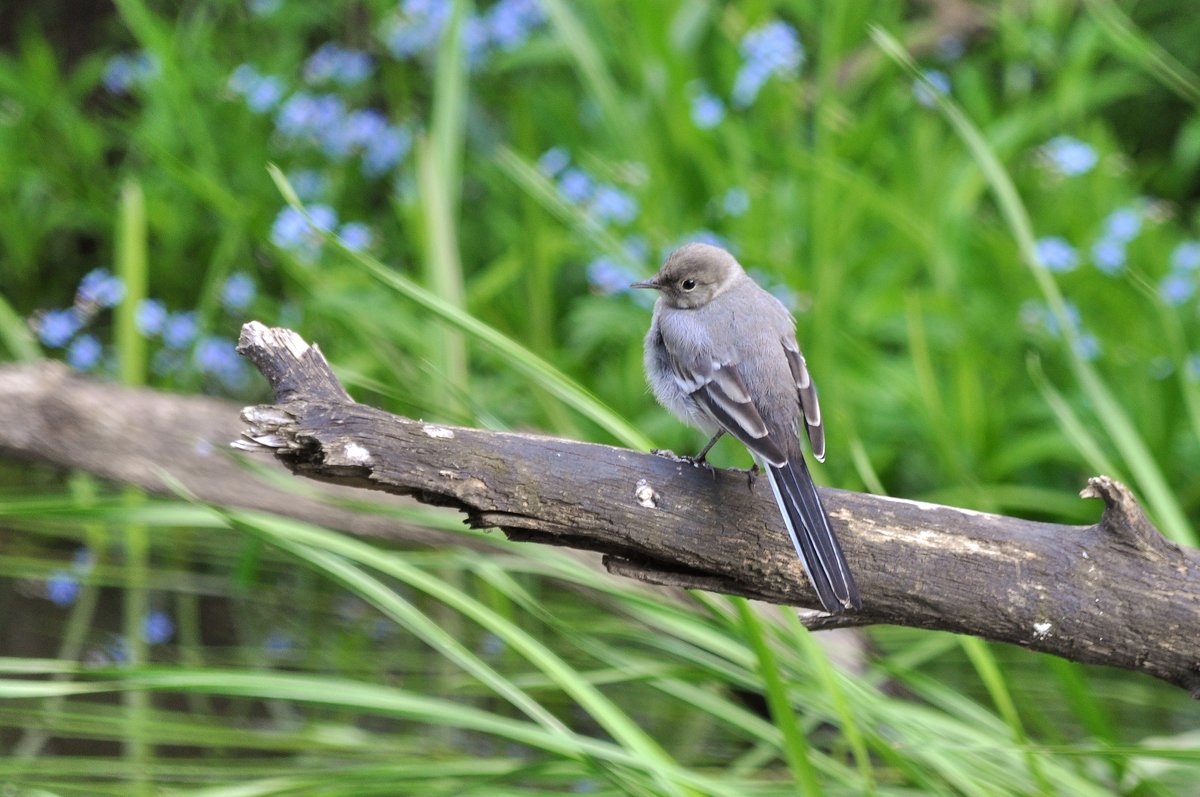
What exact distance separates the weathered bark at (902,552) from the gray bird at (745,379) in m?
0.10

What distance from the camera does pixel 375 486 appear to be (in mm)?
2004

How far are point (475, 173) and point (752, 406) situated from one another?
346cm

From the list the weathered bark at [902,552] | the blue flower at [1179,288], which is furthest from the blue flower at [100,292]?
the blue flower at [1179,288]

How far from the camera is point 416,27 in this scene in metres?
5.47

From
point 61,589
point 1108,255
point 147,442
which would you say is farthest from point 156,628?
point 1108,255

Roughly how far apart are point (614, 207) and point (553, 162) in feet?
2.31

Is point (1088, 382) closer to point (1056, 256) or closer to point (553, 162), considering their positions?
point (1056, 256)

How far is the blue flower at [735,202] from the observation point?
484 cm

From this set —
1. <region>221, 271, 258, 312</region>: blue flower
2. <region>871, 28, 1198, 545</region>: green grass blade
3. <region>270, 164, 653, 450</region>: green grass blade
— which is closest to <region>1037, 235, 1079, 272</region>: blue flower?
<region>871, 28, 1198, 545</region>: green grass blade

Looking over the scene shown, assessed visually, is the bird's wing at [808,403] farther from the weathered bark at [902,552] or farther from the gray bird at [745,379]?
the weathered bark at [902,552]

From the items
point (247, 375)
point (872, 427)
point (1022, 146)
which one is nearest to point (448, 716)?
point (872, 427)

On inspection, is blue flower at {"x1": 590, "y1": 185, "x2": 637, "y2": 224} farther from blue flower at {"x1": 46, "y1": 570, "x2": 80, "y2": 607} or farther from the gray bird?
blue flower at {"x1": 46, "y1": 570, "x2": 80, "y2": 607}

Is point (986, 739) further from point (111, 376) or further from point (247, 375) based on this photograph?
point (111, 376)

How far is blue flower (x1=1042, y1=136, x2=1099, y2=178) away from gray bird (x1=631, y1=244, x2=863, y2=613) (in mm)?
2180
